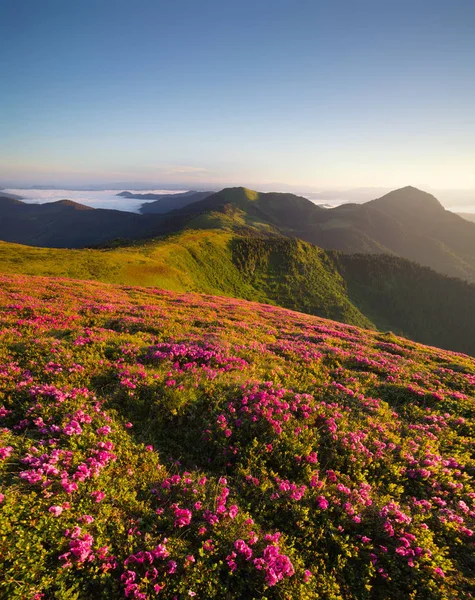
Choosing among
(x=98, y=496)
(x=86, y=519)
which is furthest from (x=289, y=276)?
(x=86, y=519)

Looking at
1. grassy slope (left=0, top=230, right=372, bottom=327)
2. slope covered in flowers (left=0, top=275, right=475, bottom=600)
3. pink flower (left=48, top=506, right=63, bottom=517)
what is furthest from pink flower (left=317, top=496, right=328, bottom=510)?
grassy slope (left=0, top=230, right=372, bottom=327)

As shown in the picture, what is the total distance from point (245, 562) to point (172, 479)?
7.51 feet

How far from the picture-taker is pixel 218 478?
711 centimetres

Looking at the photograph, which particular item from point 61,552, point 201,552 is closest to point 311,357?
point 201,552

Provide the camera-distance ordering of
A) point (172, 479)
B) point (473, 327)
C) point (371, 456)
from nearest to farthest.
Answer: point (172, 479)
point (371, 456)
point (473, 327)

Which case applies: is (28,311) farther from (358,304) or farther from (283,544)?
(358,304)

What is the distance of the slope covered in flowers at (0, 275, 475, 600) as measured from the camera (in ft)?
16.0

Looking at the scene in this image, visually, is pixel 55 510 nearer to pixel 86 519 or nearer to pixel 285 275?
pixel 86 519

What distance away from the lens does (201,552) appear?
5062 millimetres

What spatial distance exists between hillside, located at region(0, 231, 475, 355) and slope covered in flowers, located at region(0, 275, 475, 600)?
4852cm

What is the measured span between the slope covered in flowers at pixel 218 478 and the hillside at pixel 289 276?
48522mm

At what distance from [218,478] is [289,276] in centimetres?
12142

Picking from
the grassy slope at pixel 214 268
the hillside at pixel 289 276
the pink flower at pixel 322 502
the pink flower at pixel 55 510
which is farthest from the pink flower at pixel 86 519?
A: the hillside at pixel 289 276

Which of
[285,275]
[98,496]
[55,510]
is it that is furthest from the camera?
[285,275]
